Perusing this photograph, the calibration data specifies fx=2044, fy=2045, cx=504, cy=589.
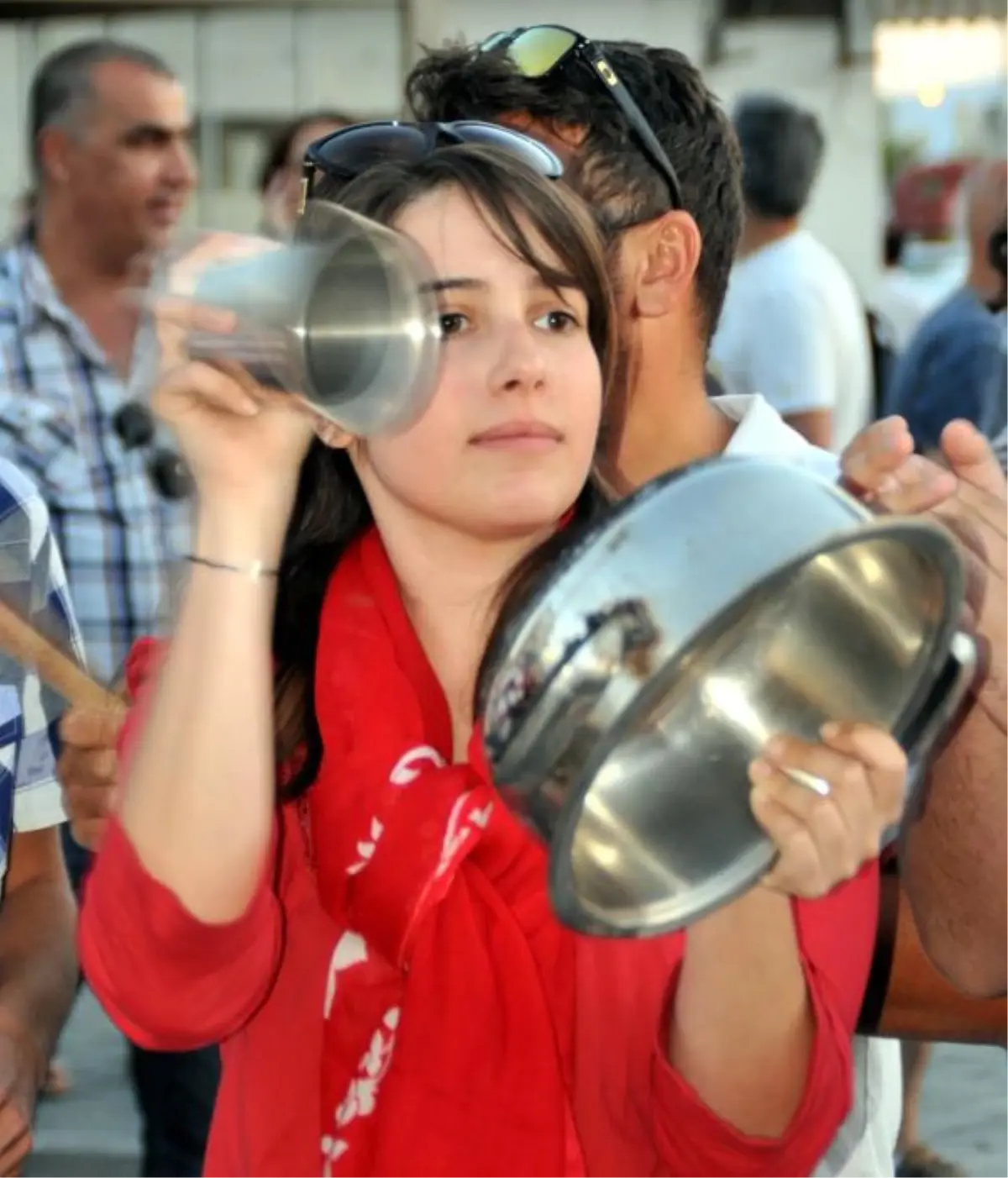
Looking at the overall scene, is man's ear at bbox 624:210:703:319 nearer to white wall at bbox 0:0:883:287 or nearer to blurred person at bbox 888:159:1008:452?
blurred person at bbox 888:159:1008:452

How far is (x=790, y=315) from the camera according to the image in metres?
5.07

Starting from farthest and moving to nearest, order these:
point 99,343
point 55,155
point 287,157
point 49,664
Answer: point 287,157 → point 55,155 → point 99,343 → point 49,664

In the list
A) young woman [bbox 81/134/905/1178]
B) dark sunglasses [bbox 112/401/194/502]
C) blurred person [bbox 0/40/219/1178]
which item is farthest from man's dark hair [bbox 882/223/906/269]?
young woman [bbox 81/134/905/1178]

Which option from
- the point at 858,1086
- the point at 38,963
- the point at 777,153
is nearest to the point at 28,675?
the point at 38,963

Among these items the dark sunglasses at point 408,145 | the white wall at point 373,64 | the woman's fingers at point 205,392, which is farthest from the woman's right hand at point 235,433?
the white wall at point 373,64

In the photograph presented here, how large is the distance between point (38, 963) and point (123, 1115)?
8.60ft

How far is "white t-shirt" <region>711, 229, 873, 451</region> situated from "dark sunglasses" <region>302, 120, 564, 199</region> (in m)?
3.10

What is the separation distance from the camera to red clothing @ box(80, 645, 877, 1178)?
1613 mm

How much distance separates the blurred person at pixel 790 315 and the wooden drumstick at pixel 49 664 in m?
3.17

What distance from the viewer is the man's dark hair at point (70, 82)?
14.7ft

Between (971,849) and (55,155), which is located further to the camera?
(55,155)

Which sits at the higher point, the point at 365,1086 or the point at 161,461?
the point at 161,461

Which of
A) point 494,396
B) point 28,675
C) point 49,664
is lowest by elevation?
point 28,675

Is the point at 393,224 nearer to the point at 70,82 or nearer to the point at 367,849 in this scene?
the point at 367,849
